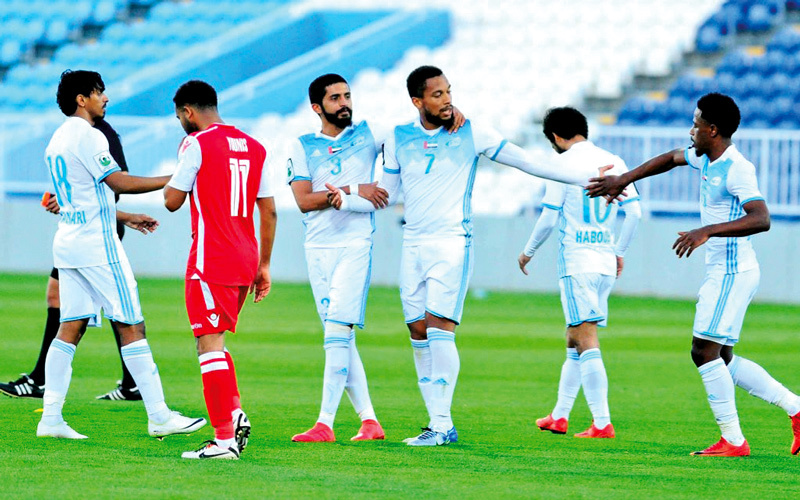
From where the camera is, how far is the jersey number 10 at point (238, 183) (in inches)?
282

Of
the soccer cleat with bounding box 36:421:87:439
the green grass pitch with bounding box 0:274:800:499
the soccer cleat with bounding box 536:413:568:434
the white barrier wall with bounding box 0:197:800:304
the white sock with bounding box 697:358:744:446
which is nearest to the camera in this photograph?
the green grass pitch with bounding box 0:274:800:499

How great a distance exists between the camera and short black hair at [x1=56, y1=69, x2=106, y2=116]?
780cm

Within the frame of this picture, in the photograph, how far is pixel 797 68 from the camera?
879 inches

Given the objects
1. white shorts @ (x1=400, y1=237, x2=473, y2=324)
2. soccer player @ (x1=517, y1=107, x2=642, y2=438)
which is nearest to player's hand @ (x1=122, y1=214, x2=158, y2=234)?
white shorts @ (x1=400, y1=237, x2=473, y2=324)

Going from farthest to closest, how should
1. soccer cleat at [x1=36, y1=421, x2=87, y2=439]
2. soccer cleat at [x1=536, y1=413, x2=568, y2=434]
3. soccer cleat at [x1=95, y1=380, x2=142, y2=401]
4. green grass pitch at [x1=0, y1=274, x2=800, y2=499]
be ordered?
1. soccer cleat at [x1=95, y1=380, x2=142, y2=401]
2. soccer cleat at [x1=536, y1=413, x2=568, y2=434]
3. soccer cleat at [x1=36, y1=421, x2=87, y2=439]
4. green grass pitch at [x1=0, y1=274, x2=800, y2=499]

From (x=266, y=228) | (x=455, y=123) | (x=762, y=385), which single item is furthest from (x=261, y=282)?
(x=762, y=385)

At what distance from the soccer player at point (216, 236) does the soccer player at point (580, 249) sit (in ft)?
7.07

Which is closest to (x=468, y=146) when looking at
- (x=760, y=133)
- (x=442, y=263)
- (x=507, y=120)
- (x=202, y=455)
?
(x=442, y=263)

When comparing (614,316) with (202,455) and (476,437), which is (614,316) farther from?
(202,455)

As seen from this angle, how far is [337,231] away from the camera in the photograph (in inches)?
314

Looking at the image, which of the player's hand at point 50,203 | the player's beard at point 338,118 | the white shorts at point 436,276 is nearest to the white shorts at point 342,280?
the white shorts at point 436,276

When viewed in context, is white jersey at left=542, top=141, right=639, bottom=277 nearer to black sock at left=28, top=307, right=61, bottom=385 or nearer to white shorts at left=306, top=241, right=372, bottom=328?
white shorts at left=306, top=241, right=372, bottom=328

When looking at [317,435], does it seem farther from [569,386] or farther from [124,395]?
[124,395]

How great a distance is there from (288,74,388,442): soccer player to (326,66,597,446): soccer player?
0.56 feet
